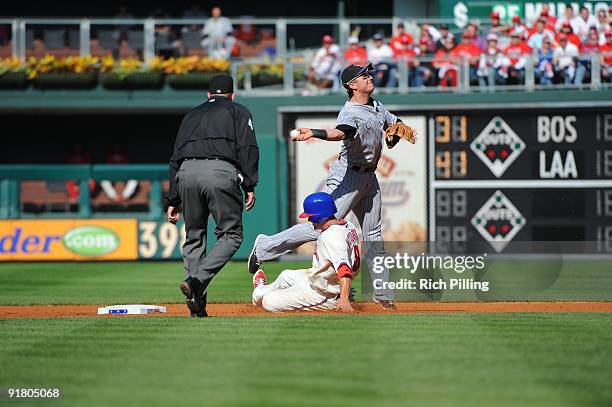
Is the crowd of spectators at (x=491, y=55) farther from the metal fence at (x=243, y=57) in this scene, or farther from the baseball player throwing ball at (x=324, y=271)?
the baseball player throwing ball at (x=324, y=271)

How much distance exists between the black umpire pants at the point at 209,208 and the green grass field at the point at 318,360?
0.57 m

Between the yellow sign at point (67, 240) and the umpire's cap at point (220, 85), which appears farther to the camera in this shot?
the yellow sign at point (67, 240)

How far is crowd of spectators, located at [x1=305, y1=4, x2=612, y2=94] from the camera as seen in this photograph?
74.1ft

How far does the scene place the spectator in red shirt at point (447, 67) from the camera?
22744 mm

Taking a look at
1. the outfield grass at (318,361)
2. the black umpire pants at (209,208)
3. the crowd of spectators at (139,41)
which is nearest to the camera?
the outfield grass at (318,361)

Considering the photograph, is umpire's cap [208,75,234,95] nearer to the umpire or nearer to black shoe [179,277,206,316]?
the umpire

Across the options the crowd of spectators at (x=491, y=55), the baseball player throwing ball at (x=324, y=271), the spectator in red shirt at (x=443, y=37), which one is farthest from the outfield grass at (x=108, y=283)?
the spectator in red shirt at (x=443, y=37)

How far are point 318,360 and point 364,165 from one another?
407 cm

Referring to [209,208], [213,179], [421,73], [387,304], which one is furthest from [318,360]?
[421,73]

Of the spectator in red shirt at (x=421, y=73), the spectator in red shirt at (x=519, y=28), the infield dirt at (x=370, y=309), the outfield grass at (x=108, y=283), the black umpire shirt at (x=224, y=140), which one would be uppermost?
the spectator in red shirt at (x=519, y=28)

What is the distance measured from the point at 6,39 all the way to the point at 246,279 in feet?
37.6

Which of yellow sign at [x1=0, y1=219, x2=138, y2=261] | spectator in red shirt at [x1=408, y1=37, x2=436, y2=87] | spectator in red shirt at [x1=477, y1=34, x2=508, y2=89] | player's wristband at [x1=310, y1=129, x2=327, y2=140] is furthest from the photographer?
yellow sign at [x1=0, y1=219, x2=138, y2=261]

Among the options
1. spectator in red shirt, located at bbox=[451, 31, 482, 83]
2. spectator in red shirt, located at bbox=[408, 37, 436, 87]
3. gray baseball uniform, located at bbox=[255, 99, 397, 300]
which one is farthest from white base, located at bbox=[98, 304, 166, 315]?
spectator in red shirt, located at bbox=[451, 31, 482, 83]

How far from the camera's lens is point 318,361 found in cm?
656
